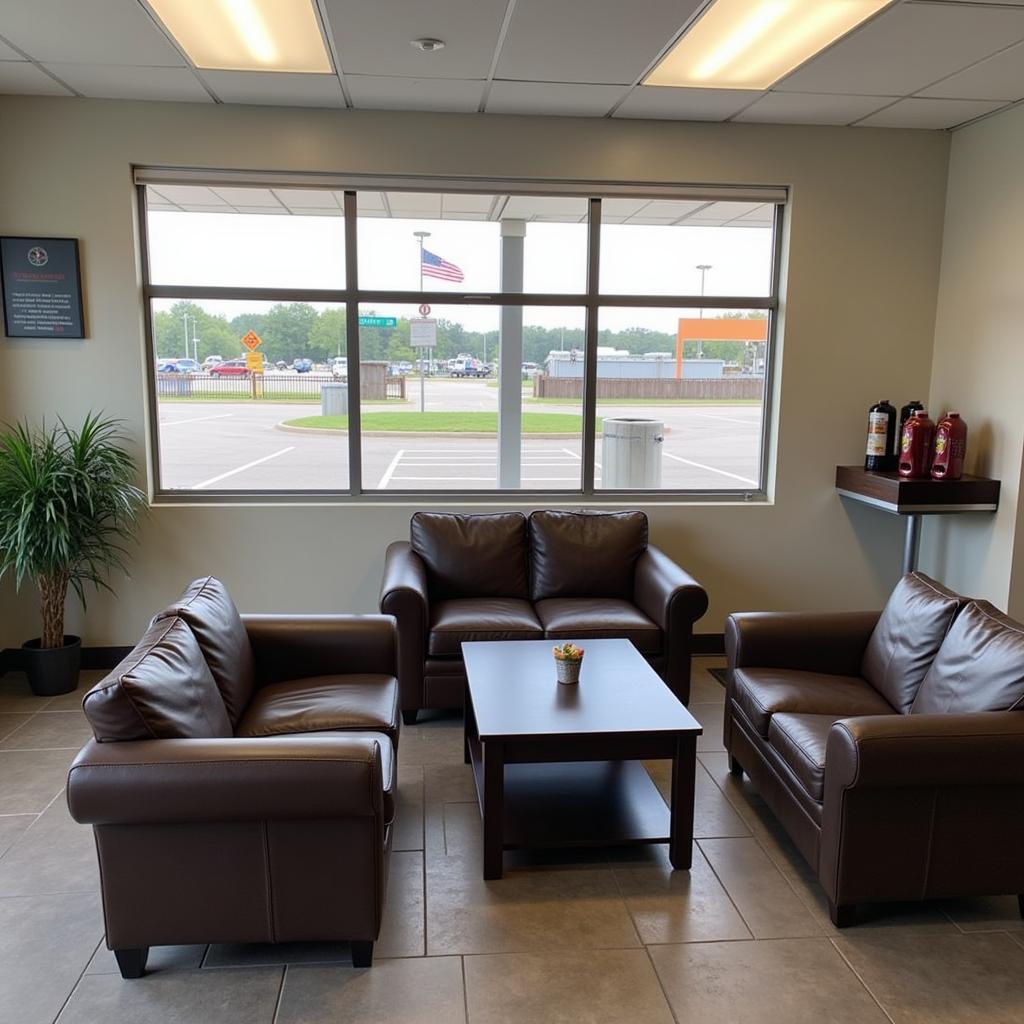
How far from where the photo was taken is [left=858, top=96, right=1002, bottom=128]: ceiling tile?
4035 mm

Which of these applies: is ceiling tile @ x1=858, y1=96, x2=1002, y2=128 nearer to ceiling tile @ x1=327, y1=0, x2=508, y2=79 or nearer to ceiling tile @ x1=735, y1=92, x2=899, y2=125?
ceiling tile @ x1=735, y1=92, x2=899, y2=125

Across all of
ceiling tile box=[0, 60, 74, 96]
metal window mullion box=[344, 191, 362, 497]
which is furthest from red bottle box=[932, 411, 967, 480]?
ceiling tile box=[0, 60, 74, 96]

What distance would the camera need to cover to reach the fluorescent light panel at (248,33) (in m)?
3.14

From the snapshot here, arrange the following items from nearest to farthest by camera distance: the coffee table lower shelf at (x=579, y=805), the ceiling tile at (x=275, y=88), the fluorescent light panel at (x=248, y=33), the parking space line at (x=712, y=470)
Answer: the coffee table lower shelf at (x=579, y=805) < the fluorescent light panel at (x=248, y=33) < the ceiling tile at (x=275, y=88) < the parking space line at (x=712, y=470)

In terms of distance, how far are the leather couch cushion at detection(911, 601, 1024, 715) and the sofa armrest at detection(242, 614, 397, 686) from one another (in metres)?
1.84

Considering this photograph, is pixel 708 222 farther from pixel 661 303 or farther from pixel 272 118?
pixel 272 118

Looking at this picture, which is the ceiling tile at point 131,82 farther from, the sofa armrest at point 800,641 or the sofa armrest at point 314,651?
the sofa armrest at point 800,641

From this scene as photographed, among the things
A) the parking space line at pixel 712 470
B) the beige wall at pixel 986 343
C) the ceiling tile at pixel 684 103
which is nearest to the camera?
the ceiling tile at pixel 684 103

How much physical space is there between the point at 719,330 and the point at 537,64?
1844mm

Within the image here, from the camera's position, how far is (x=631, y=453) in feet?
16.1

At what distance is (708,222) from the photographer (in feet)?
15.6

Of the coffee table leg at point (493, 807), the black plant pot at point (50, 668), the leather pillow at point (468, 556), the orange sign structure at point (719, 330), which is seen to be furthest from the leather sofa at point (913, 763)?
the black plant pot at point (50, 668)

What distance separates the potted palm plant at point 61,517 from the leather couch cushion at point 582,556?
2045mm

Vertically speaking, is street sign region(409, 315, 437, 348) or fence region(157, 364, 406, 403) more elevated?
street sign region(409, 315, 437, 348)
